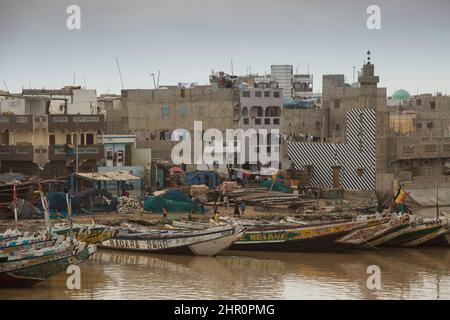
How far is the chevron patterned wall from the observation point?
1676 inches

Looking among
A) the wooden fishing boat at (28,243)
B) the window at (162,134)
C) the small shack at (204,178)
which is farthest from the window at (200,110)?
the wooden fishing boat at (28,243)

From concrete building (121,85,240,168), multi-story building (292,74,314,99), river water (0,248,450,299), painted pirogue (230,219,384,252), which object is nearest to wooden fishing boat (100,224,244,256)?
river water (0,248,450,299)

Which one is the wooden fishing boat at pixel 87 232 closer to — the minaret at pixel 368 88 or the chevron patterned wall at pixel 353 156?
the chevron patterned wall at pixel 353 156

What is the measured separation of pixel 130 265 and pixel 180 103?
1978cm

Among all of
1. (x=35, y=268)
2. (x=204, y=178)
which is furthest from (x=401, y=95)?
(x=35, y=268)

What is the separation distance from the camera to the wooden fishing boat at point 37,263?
24141mm

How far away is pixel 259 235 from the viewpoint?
3114 centimetres

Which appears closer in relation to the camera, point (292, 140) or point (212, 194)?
point (212, 194)

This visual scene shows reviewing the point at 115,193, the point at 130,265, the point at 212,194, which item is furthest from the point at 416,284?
the point at 115,193

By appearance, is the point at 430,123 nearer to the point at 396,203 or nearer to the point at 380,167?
the point at 380,167

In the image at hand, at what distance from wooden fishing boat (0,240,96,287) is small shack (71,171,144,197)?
13.1 m

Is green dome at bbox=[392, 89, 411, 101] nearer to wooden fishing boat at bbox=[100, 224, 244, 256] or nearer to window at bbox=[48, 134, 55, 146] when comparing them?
window at bbox=[48, 134, 55, 146]

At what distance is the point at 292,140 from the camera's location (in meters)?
46.8

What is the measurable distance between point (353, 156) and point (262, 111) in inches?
210
